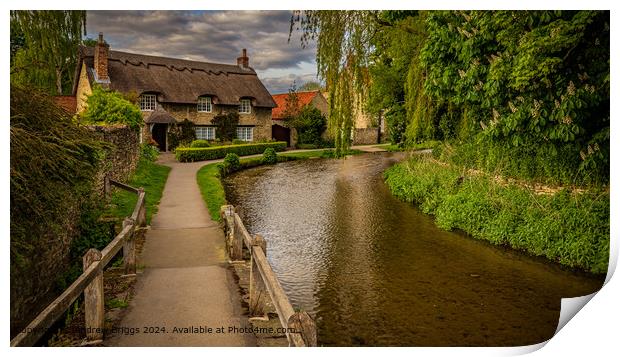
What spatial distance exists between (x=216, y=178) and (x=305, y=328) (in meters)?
15.9

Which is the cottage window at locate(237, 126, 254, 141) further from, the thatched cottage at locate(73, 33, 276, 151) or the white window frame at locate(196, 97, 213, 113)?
the white window frame at locate(196, 97, 213, 113)

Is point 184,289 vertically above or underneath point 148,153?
underneath

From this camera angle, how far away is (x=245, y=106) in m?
34.5

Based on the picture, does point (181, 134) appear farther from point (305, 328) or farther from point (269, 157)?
point (305, 328)

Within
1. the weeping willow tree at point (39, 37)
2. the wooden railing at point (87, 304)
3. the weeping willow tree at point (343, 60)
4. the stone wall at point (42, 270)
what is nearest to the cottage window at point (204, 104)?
the weeping willow tree at point (343, 60)

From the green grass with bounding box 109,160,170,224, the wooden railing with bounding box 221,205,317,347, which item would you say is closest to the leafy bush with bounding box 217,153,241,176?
the green grass with bounding box 109,160,170,224

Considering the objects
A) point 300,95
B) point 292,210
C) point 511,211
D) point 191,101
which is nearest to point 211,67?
point 191,101

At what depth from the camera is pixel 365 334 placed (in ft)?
20.7

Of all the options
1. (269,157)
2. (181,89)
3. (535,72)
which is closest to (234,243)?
(535,72)

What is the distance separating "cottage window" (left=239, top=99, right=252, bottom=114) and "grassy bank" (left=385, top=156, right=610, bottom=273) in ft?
70.8

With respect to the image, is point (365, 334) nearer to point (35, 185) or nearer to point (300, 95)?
point (35, 185)

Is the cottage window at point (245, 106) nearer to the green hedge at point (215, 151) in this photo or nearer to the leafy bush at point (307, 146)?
the green hedge at point (215, 151)

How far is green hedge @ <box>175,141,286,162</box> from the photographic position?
25359 mm

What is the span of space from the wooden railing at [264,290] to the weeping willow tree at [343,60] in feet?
8.49
